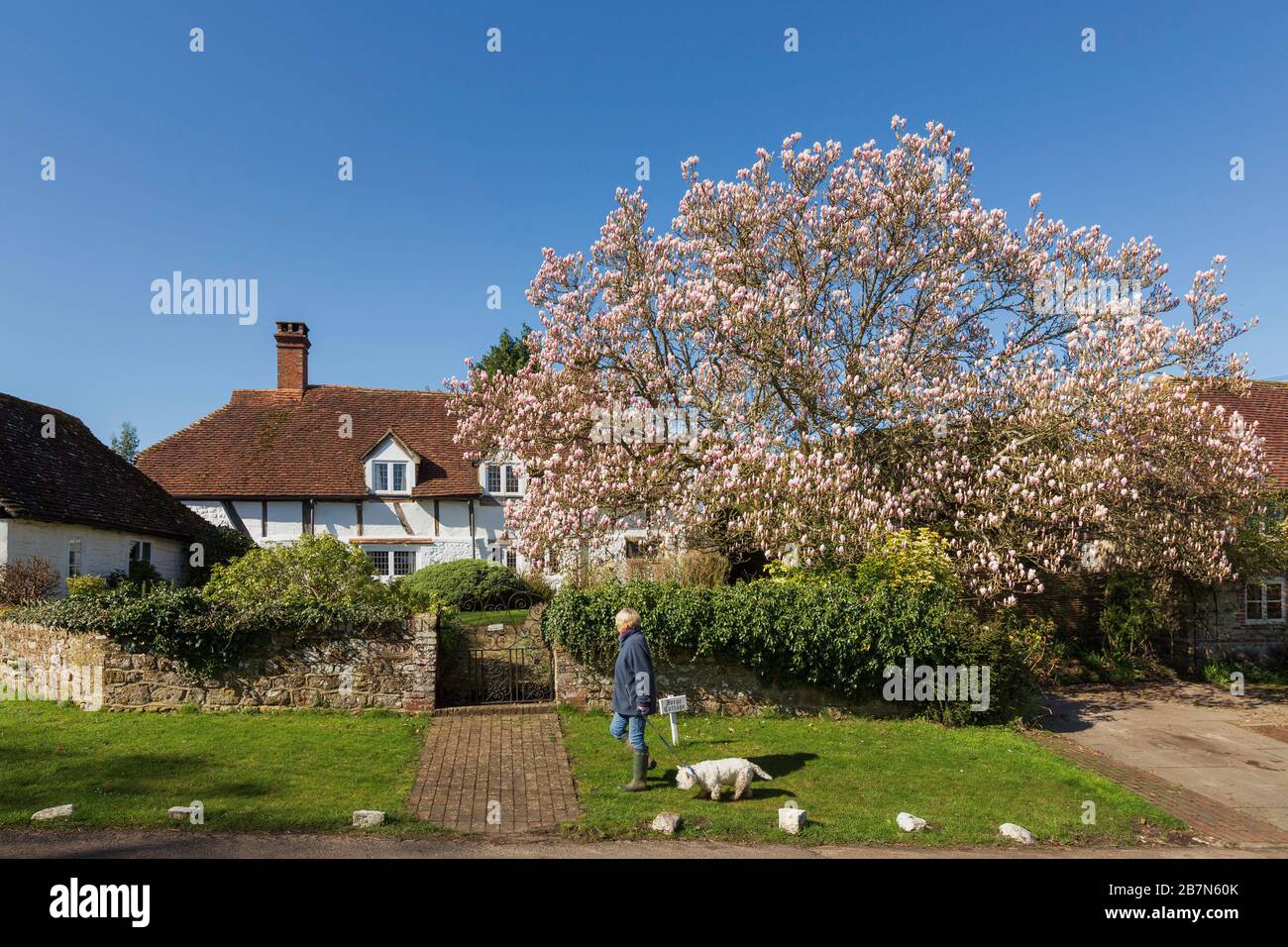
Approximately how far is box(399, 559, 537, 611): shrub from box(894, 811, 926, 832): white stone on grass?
1663 cm

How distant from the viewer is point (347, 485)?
2725 centimetres

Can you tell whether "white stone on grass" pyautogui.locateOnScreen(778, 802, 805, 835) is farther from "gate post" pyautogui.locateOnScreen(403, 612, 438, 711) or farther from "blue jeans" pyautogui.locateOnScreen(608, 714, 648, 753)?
"gate post" pyautogui.locateOnScreen(403, 612, 438, 711)

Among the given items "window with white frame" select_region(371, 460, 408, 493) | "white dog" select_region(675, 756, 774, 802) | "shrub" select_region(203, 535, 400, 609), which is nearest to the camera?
"white dog" select_region(675, 756, 774, 802)

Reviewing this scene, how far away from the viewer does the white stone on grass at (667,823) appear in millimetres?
7301

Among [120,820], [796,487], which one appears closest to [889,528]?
[796,487]

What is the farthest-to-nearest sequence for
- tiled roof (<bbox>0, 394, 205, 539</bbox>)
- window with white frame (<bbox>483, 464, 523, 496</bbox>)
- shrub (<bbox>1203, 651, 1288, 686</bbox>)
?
window with white frame (<bbox>483, 464, 523, 496</bbox>) < tiled roof (<bbox>0, 394, 205, 539</bbox>) < shrub (<bbox>1203, 651, 1288, 686</bbox>)

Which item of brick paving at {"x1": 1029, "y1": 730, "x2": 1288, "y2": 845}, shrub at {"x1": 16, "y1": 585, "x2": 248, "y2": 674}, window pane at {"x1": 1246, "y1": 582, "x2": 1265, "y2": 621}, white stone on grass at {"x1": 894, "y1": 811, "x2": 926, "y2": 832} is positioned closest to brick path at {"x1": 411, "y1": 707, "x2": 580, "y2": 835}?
white stone on grass at {"x1": 894, "y1": 811, "x2": 926, "y2": 832}

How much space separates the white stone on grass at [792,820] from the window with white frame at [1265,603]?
673 inches

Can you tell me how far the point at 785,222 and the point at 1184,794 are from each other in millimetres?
12090

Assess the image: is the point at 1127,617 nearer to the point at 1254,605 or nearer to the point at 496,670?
the point at 1254,605

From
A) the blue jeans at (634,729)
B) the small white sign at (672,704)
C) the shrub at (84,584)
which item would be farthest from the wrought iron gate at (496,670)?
the shrub at (84,584)

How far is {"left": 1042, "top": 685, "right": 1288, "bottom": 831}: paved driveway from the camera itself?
9727 mm

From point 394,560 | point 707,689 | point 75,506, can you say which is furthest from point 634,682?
point 394,560

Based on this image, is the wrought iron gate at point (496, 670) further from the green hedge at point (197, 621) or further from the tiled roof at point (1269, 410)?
the tiled roof at point (1269, 410)
